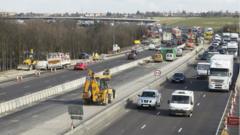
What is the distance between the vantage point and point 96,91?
39219 mm

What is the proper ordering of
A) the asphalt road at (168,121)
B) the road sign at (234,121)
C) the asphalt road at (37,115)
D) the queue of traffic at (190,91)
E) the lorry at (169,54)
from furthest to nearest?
1. the lorry at (169,54)
2. the queue of traffic at (190,91)
3. the asphalt road at (168,121)
4. the asphalt road at (37,115)
5. the road sign at (234,121)

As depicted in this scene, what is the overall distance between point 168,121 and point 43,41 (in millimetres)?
75193

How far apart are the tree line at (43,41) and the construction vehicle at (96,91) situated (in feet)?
145

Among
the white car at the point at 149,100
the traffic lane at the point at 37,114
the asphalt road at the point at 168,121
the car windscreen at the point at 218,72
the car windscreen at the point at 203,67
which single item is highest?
the car windscreen at the point at 218,72

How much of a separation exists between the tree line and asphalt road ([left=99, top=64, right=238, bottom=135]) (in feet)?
148

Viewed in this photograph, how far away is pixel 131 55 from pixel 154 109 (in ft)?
192

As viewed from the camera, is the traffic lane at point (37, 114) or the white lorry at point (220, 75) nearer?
the traffic lane at point (37, 114)

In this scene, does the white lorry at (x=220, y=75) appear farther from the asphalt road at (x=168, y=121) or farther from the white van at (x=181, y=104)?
the white van at (x=181, y=104)

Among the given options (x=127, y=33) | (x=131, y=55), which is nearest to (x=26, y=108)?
(x=131, y=55)

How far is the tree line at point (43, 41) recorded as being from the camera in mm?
89312

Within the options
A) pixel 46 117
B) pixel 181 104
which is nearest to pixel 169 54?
pixel 181 104

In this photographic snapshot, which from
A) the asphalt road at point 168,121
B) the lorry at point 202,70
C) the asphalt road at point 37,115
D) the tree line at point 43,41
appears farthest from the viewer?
the tree line at point 43,41

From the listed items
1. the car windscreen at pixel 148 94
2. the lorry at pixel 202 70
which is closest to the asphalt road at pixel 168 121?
the car windscreen at pixel 148 94

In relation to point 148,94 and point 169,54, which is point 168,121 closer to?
point 148,94
